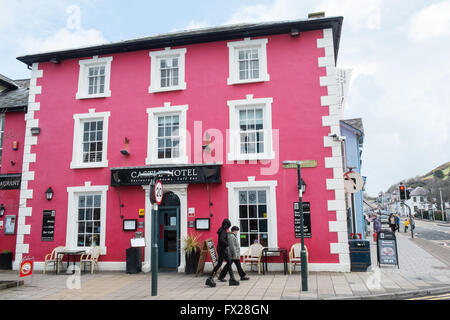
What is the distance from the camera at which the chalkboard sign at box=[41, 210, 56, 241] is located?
42.9 ft

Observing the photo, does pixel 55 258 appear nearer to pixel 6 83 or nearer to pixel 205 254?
pixel 205 254

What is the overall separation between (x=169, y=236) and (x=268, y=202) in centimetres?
390

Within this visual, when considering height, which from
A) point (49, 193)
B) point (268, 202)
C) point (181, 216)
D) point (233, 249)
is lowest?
point (233, 249)

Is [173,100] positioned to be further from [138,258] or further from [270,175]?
[138,258]

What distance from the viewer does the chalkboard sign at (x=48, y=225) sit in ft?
42.9

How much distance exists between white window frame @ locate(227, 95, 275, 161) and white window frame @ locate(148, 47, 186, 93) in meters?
2.17

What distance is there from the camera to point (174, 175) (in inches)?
483

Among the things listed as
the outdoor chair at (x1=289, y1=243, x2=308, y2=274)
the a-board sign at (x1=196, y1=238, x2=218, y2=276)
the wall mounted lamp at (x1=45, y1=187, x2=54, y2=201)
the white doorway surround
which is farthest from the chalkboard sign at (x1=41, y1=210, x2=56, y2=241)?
the outdoor chair at (x1=289, y1=243, x2=308, y2=274)

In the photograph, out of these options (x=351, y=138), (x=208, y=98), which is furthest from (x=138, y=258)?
(x=351, y=138)

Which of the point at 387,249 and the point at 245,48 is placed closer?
the point at 387,249

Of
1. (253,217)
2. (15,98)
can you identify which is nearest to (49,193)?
(15,98)

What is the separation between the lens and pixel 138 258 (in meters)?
12.0

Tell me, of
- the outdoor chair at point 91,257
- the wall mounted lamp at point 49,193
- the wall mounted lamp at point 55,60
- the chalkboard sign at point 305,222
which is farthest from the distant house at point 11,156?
the chalkboard sign at point 305,222
